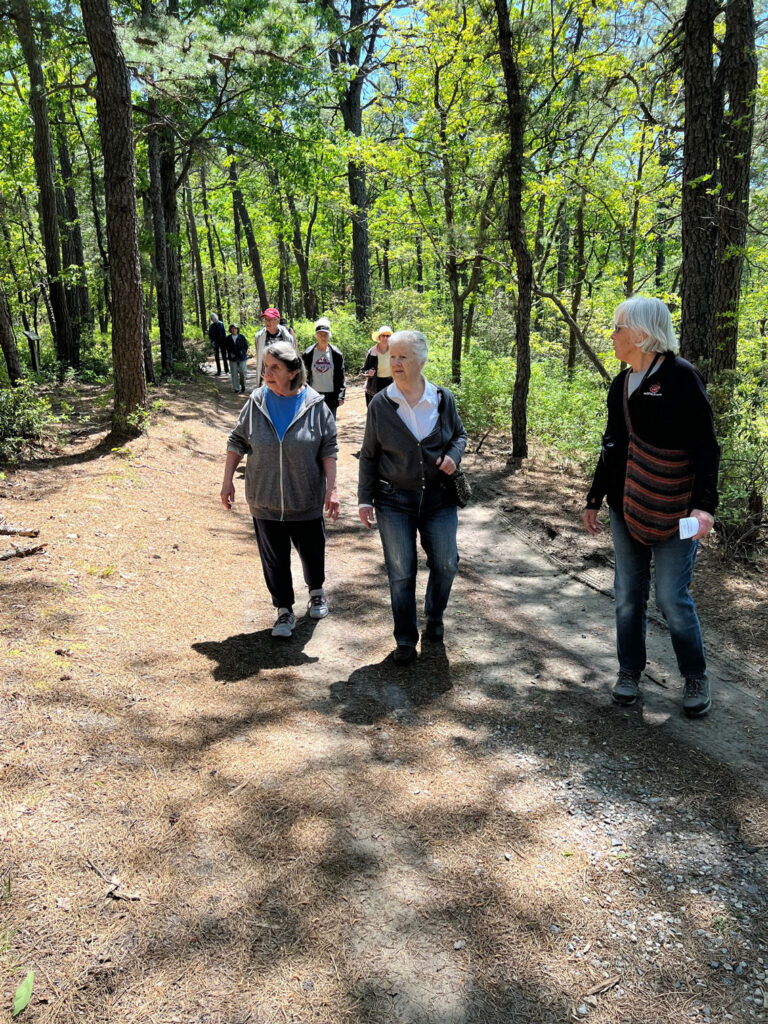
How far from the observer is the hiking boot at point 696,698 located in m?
3.59

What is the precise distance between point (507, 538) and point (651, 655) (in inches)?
119

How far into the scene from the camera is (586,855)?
2.64 meters

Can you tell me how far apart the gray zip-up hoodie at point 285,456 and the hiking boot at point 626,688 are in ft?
7.38

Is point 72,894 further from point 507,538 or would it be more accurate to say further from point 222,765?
point 507,538

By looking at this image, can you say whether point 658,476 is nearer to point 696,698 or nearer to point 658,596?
point 658,596

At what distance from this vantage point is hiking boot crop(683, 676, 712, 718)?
3592 millimetres

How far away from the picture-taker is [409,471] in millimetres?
4000

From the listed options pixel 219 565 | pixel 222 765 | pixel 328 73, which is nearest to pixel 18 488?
pixel 219 565

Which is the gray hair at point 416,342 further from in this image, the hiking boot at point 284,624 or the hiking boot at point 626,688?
the hiking boot at point 626,688

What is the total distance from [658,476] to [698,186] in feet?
15.8

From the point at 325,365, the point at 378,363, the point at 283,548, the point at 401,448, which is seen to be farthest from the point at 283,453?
the point at 378,363

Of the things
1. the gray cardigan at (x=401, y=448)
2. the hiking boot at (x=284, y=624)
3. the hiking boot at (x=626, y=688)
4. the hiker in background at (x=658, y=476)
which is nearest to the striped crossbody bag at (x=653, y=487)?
the hiker in background at (x=658, y=476)

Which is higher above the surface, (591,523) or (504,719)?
(591,523)

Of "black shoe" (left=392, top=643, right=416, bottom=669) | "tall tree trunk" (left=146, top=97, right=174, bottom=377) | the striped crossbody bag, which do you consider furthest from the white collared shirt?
"tall tree trunk" (left=146, top=97, right=174, bottom=377)
